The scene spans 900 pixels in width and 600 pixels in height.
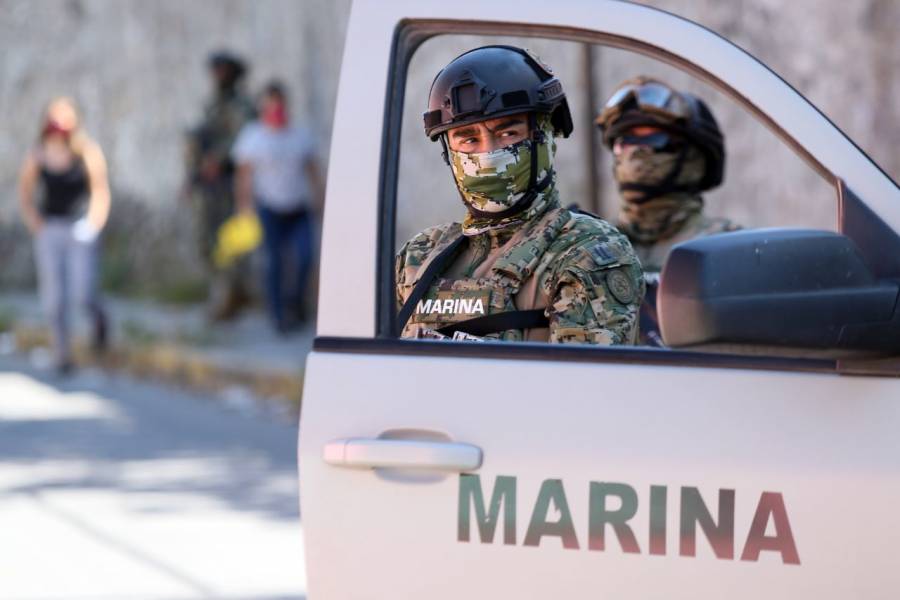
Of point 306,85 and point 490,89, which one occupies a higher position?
point 306,85

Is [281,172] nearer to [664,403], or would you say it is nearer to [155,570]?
[155,570]

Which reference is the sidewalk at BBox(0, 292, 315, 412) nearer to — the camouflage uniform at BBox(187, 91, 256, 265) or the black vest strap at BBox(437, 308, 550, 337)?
the camouflage uniform at BBox(187, 91, 256, 265)

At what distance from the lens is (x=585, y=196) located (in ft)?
30.5

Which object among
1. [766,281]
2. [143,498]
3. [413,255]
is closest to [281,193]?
[143,498]

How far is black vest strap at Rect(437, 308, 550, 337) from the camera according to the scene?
125 inches

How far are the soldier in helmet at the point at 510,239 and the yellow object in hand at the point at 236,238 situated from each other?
9.18 metres

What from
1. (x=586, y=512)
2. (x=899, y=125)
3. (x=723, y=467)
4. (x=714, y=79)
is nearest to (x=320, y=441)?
(x=586, y=512)

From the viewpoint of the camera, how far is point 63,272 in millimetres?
11586

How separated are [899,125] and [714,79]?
19.0ft

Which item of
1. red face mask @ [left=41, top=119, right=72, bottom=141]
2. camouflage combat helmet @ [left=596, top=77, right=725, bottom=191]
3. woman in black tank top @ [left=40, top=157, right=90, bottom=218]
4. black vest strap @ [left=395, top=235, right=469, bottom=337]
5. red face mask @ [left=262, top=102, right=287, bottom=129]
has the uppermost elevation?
red face mask @ [left=262, top=102, right=287, bottom=129]

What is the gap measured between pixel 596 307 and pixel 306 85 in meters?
10.9

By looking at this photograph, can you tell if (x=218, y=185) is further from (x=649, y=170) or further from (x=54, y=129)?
(x=649, y=170)

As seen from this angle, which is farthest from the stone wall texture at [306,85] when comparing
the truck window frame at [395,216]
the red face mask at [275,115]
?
the red face mask at [275,115]

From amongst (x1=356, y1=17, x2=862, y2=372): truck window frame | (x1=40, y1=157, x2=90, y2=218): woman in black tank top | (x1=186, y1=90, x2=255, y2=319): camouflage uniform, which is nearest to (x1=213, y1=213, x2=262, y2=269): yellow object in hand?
(x1=186, y1=90, x2=255, y2=319): camouflage uniform
